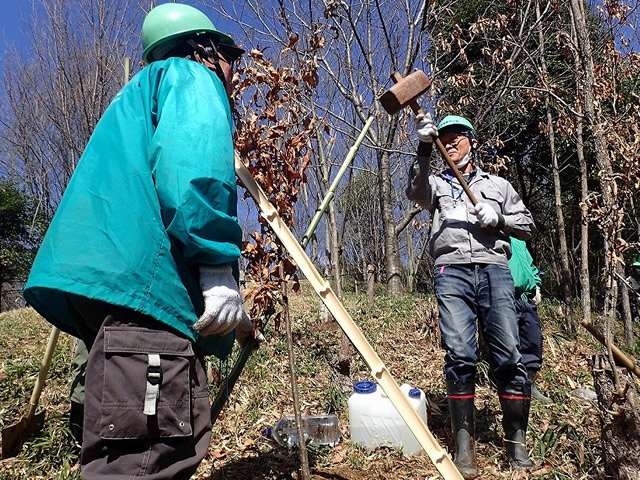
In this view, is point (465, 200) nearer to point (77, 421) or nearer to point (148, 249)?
point (148, 249)

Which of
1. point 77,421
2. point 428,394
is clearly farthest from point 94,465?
point 428,394

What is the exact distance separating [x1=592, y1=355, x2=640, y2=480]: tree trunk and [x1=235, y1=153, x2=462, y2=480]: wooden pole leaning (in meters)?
0.97

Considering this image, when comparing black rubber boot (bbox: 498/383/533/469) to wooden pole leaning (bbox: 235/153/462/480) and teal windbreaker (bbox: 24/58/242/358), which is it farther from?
teal windbreaker (bbox: 24/58/242/358)

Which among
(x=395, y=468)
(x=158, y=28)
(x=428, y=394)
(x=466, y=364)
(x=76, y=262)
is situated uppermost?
(x=158, y=28)

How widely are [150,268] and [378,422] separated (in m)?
2.25

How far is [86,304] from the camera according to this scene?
149 centimetres

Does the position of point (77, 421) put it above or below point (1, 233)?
below

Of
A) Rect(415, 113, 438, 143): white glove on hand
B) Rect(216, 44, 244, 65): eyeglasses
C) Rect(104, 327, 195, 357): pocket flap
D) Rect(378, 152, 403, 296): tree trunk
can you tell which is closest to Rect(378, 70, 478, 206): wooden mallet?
Rect(415, 113, 438, 143): white glove on hand

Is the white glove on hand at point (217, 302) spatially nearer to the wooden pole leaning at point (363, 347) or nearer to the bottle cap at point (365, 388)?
the wooden pole leaning at point (363, 347)

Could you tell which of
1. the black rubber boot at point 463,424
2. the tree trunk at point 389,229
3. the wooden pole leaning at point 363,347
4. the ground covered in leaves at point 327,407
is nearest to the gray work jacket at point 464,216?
the black rubber boot at point 463,424

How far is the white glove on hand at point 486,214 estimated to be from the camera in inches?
112

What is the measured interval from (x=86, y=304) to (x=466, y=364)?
6.83 ft

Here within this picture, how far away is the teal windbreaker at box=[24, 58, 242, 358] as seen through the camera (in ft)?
4.69

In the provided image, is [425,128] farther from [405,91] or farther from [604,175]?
[604,175]
